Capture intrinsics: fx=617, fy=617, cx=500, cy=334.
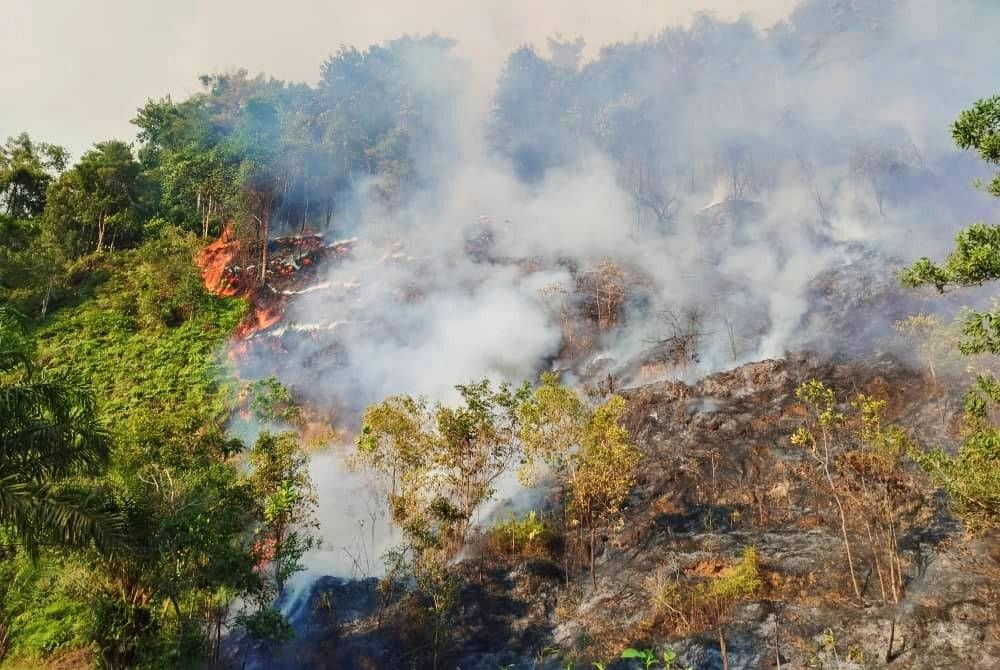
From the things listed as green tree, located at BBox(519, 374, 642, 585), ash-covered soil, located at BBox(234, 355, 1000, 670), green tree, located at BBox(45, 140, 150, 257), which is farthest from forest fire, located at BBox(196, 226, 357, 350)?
green tree, located at BBox(519, 374, 642, 585)

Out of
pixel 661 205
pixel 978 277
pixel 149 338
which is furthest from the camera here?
pixel 661 205

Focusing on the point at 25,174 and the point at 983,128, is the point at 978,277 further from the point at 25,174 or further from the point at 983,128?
the point at 25,174

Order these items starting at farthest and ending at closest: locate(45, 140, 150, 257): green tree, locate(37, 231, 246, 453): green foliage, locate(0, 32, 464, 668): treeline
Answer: locate(45, 140, 150, 257): green tree → locate(37, 231, 246, 453): green foliage → locate(0, 32, 464, 668): treeline

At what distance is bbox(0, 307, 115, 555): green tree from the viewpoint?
10.6 metres

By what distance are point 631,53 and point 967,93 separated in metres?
34.6

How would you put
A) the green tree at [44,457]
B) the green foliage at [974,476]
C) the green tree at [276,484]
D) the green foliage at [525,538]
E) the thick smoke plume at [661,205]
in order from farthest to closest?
1. the thick smoke plume at [661,205]
2. the green foliage at [525,538]
3. the green tree at [276,484]
4. the green foliage at [974,476]
5. the green tree at [44,457]

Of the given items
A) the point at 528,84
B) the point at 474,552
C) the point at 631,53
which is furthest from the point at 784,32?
the point at 474,552

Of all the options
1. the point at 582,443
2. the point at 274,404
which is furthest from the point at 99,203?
the point at 582,443

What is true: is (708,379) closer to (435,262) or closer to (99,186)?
(435,262)

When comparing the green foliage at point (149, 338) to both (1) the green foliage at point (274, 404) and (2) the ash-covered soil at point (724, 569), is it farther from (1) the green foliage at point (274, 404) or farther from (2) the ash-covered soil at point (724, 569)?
(2) the ash-covered soil at point (724, 569)

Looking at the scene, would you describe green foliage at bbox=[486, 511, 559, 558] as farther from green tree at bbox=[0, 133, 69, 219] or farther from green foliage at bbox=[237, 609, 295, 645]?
green tree at bbox=[0, 133, 69, 219]

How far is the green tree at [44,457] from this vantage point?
10641 millimetres

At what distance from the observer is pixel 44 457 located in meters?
11.3

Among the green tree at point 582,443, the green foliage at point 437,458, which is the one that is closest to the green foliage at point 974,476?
the green tree at point 582,443
